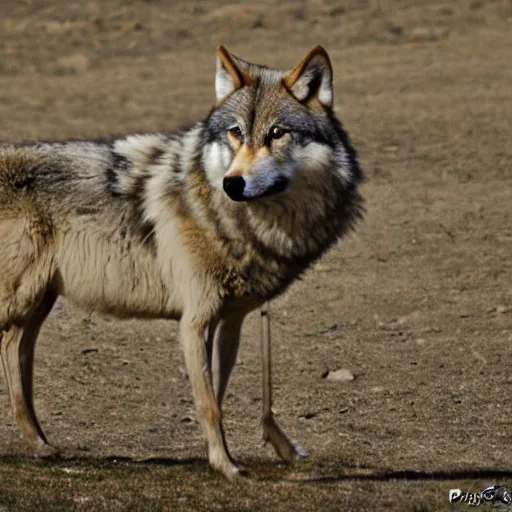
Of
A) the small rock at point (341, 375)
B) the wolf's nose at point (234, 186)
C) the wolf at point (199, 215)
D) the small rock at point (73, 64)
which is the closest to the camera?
the wolf's nose at point (234, 186)

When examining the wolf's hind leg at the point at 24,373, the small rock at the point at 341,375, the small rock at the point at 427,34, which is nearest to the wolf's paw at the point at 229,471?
the wolf's hind leg at the point at 24,373

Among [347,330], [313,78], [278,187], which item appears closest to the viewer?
[278,187]

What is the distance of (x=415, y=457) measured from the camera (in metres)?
7.50

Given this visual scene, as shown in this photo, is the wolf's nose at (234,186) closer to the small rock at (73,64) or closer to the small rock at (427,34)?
the small rock at (73,64)

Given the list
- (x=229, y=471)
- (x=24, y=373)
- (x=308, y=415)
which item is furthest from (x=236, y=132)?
(x=308, y=415)

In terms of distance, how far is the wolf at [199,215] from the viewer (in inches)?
255

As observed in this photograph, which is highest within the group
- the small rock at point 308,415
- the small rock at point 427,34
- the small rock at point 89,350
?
the small rock at point 308,415

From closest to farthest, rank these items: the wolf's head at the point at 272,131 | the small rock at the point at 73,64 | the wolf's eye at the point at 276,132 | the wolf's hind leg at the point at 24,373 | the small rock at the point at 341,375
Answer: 1. the wolf's head at the point at 272,131
2. the wolf's eye at the point at 276,132
3. the wolf's hind leg at the point at 24,373
4. the small rock at the point at 341,375
5. the small rock at the point at 73,64

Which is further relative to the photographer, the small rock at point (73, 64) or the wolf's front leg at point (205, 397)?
the small rock at point (73, 64)

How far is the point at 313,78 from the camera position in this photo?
658 centimetres

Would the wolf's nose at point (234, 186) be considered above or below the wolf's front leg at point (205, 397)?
above

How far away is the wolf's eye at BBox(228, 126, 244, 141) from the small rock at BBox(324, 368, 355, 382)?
3.25 m

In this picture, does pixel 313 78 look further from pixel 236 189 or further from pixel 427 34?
pixel 427 34

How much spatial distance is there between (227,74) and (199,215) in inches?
29.0
